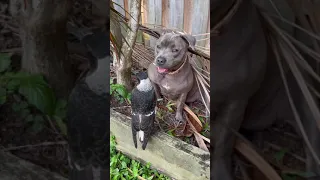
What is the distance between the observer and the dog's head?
3.20ft

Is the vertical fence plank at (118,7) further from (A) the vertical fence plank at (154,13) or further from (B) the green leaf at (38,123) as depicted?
(B) the green leaf at (38,123)

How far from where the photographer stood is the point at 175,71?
3.47ft

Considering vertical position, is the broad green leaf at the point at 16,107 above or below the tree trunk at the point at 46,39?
below

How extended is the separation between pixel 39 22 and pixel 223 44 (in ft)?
1.00

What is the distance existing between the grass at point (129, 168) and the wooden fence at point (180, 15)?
334 millimetres

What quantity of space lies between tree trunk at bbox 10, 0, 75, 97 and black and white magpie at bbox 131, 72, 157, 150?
382 mm

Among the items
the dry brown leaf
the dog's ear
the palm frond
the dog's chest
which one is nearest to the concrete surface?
the dry brown leaf

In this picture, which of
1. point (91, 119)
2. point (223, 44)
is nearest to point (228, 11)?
point (223, 44)

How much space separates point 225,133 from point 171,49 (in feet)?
1.49

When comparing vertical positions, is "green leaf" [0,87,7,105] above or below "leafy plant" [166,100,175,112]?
above

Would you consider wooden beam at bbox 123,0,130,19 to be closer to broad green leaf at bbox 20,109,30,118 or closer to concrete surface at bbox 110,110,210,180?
concrete surface at bbox 110,110,210,180

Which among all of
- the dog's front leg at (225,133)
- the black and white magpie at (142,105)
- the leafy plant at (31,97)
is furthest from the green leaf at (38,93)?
the black and white magpie at (142,105)

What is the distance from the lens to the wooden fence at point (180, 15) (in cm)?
94

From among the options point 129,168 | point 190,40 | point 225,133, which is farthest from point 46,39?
point 129,168
